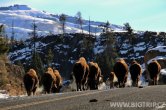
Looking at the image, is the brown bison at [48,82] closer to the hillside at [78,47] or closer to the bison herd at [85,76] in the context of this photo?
the bison herd at [85,76]

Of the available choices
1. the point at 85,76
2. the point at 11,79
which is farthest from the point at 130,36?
Answer: the point at 85,76

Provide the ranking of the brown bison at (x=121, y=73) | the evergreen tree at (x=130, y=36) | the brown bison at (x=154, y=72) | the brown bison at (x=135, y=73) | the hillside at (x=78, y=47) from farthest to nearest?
the evergreen tree at (x=130, y=36) → the hillside at (x=78, y=47) → the brown bison at (x=154, y=72) → the brown bison at (x=135, y=73) → the brown bison at (x=121, y=73)

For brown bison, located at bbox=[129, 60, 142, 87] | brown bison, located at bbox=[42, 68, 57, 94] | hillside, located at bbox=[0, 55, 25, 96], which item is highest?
brown bison, located at bbox=[129, 60, 142, 87]

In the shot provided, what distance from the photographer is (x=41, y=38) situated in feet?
621

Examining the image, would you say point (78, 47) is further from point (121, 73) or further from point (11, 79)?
point (121, 73)

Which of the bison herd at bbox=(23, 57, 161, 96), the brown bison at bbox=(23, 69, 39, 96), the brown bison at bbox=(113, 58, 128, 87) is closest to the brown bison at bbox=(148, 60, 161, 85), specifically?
the bison herd at bbox=(23, 57, 161, 96)

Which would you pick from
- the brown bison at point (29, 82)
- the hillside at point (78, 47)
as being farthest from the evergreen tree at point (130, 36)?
the brown bison at point (29, 82)

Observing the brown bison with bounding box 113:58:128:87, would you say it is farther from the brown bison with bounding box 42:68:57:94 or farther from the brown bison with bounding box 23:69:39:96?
the brown bison with bounding box 23:69:39:96

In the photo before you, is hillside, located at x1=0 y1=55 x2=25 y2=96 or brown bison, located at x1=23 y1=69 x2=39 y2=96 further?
hillside, located at x1=0 y1=55 x2=25 y2=96

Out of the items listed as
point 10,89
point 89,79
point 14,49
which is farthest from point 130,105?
point 14,49

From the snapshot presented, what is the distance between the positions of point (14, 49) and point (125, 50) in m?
51.8

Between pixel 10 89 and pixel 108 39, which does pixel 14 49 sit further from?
pixel 10 89

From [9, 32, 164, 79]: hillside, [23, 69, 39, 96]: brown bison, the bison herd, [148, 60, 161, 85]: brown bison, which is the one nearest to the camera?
the bison herd

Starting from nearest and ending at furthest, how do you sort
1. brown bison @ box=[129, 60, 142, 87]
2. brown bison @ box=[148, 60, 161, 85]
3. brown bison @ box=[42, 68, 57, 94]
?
brown bison @ box=[42, 68, 57, 94]
brown bison @ box=[129, 60, 142, 87]
brown bison @ box=[148, 60, 161, 85]
